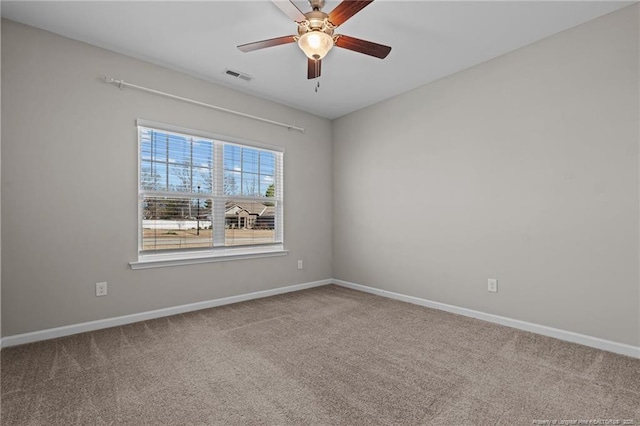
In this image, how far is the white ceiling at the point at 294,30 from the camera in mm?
2365

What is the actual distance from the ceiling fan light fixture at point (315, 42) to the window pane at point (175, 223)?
217 cm

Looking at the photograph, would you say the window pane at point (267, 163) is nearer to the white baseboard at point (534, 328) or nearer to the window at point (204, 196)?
the window at point (204, 196)

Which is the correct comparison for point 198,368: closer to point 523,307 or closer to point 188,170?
point 188,170

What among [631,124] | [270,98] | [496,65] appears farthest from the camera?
[270,98]

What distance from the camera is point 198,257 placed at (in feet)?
11.4

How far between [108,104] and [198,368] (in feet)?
8.38

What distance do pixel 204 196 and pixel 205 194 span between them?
0.03 meters

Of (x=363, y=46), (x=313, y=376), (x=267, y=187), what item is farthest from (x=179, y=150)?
(x=313, y=376)

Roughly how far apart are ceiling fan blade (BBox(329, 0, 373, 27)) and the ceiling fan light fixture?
0.11m

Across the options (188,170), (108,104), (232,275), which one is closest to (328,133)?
(188,170)

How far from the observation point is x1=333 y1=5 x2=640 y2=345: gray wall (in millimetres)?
2381

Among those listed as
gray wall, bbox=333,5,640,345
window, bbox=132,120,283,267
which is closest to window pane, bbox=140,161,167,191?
window, bbox=132,120,283,267

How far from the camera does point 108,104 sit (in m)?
2.92

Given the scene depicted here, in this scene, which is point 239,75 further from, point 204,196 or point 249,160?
point 204,196
